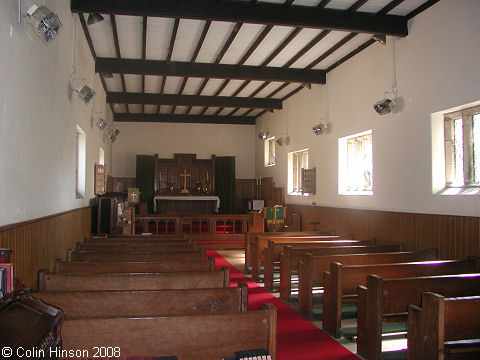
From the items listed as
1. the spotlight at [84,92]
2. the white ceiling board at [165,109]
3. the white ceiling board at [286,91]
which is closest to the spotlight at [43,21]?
the spotlight at [84,92]

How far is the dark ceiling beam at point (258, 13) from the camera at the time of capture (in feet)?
17.9

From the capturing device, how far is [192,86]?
10469mm

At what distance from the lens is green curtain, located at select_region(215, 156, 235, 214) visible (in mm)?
14734

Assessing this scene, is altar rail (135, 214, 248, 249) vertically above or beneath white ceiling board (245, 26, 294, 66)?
beneath

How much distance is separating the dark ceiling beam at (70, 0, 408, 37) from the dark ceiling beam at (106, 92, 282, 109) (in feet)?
18.6

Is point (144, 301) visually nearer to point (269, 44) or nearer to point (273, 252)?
point (273, 252)

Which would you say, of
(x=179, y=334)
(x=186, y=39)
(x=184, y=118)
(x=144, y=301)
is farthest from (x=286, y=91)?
(x=179, y=334)

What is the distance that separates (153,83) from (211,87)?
1.42 m

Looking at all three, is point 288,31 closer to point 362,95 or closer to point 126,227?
point 362,95

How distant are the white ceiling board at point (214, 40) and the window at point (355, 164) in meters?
2.94

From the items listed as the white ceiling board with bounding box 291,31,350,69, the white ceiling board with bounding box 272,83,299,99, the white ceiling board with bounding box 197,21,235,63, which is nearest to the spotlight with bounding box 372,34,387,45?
the white ceiling board with bounding box 291,31,350,69

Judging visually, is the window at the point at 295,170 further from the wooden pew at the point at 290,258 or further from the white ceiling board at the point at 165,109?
the wooden pew at the point at 290,258

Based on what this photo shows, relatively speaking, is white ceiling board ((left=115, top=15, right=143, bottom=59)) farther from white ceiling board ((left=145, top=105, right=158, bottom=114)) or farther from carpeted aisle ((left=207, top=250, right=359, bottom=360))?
white ceiling board ((left=145, top=105, right=158, bottom=114))

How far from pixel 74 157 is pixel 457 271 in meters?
5.11
